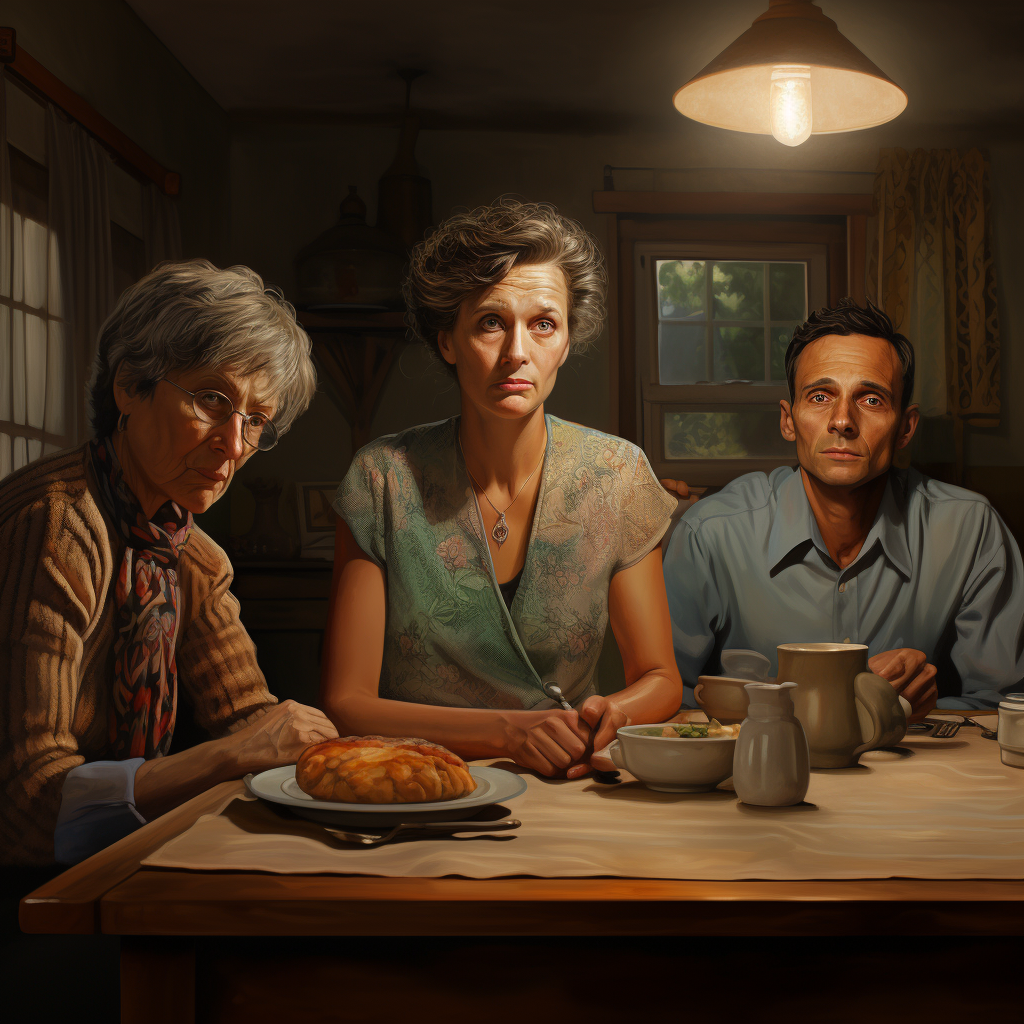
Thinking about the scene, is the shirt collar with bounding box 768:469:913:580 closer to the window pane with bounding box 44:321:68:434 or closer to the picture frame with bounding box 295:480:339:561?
the window pane with bounding box 44:321:68:434

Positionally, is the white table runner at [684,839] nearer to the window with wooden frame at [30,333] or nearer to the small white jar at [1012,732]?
the small white jar at [1012,732]

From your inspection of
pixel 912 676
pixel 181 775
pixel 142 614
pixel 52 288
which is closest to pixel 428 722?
pixel 181 775

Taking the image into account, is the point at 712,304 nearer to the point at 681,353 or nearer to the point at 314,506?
the point at 681,353

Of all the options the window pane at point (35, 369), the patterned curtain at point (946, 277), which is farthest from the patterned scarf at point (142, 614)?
the patterned curtain at point (946, 277)

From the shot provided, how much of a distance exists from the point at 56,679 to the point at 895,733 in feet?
3.67

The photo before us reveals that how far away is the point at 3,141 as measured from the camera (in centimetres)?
204

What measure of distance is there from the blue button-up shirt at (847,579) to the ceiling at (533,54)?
1.47m

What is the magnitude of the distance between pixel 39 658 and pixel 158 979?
66 cm

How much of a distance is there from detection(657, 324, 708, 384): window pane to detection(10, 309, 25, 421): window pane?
2.10m

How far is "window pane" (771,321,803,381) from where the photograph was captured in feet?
11.3

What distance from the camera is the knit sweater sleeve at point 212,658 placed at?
5.16ft

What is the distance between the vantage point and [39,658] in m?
1.35

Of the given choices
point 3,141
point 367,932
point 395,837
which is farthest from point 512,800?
point 3,141

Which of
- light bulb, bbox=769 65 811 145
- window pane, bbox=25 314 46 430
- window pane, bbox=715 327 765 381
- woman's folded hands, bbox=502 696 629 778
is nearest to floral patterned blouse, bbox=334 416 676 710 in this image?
woman's folded hands, bbox=502 696 629 778
